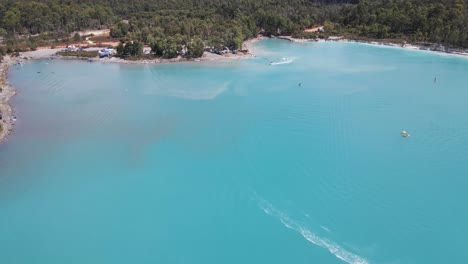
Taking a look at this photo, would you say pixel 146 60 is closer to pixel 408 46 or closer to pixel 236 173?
pixel 236 173

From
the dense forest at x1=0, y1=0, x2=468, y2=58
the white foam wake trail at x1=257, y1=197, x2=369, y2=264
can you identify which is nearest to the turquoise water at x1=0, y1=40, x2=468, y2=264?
the white foam wake trail at x1=257, y1=197, x2=369, y2=264

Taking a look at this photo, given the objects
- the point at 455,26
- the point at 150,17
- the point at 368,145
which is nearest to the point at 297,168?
the point at 368,145

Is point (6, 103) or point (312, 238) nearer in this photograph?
point (312, 238)

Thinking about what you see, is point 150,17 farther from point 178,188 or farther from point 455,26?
point 178,188

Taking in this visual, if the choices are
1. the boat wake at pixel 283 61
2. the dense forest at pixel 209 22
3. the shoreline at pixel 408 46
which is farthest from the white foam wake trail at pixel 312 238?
the shoreline at pixel 408 46

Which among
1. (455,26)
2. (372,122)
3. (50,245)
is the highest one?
(455,26)

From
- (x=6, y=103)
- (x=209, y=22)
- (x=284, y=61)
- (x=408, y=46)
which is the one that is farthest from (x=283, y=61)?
(x=6, y=103)
